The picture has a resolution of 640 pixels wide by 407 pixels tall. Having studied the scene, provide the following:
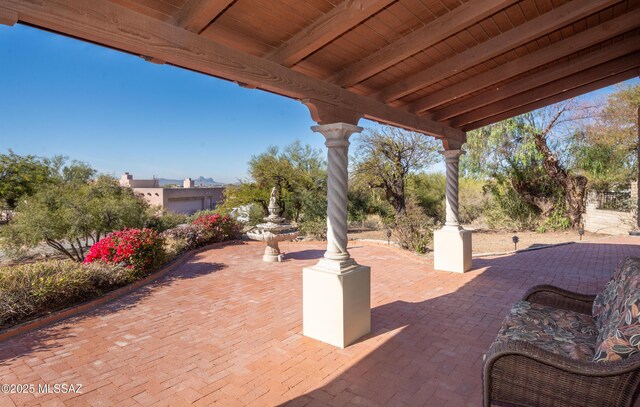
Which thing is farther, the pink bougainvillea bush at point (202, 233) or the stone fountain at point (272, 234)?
the pink bougainvillea bush at point (202, 233)

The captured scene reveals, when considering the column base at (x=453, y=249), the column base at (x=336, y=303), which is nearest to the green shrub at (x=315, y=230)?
the column base at (x=453, y=249)

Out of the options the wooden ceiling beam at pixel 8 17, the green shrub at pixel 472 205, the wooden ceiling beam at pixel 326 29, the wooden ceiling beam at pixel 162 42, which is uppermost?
the wooden ceiling beam at pixel 326 29

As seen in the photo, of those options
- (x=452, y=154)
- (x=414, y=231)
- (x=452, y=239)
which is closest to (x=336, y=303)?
(x=452, y=239)

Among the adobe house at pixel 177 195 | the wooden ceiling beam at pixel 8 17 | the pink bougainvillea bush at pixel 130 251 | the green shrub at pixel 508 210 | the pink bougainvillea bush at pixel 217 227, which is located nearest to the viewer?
the wooden ceiling beam at pixel 8 17

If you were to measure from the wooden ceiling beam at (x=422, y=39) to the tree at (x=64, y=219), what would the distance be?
8.63 metres

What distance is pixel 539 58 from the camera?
171 inches

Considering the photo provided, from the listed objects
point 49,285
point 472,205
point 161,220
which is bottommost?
point 49,285

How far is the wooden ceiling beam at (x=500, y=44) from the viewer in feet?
10.6

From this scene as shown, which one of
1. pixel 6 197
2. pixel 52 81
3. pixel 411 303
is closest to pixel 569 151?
pixel 411 303

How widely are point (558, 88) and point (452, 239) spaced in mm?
3378

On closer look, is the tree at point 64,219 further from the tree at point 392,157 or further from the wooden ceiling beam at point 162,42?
the tree at point 392,157

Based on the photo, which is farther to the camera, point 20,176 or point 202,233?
point 20,176

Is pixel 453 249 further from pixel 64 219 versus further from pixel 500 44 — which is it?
pixel 64 219

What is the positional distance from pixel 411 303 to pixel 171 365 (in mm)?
3607
